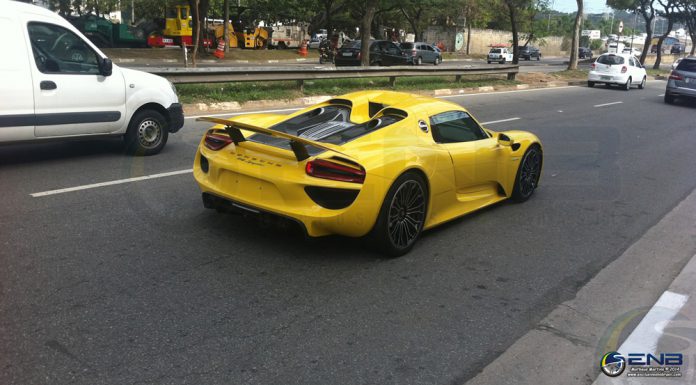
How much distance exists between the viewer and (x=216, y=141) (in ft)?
17.1

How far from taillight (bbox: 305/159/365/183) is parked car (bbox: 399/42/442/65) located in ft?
115

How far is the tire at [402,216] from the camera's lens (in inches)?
186

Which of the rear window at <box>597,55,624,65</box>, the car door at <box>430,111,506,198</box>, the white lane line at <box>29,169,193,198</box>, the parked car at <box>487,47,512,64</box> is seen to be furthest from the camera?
the parked car at <box>487,47,512,64</box>

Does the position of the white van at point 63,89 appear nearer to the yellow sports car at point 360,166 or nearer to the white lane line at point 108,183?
the white lane line at point 108,183

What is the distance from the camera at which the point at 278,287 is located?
14.0ft

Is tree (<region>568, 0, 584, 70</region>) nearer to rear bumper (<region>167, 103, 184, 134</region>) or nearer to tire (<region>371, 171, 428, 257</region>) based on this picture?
rear bumper (<region>167, 103, 184, 134</region>)

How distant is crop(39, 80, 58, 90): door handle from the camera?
23.0 ft

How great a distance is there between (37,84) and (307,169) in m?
4.32

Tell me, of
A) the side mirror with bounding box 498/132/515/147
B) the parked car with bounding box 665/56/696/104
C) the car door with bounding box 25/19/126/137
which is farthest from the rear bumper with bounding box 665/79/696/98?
the car door with bounding box 25/19/126/137

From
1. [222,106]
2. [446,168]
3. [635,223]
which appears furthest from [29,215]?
[222,106]

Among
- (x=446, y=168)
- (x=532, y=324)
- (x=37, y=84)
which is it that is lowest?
(x=532, y=324)

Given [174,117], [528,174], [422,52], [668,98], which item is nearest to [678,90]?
[668,98]

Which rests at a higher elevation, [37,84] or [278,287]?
[37,84]

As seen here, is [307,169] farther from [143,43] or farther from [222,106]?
[143,43]
